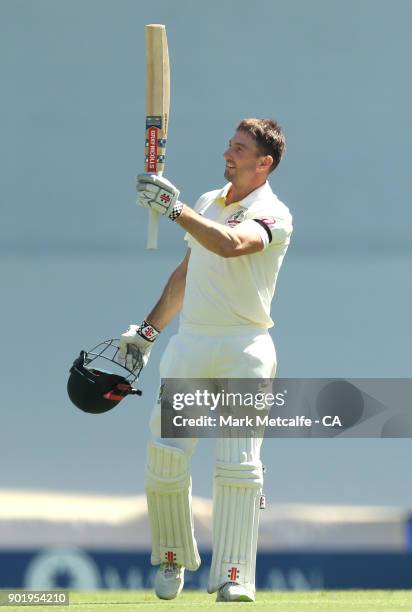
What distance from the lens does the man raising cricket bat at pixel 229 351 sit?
3.02 m

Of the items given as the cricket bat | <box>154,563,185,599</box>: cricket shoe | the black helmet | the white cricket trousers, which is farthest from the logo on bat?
the cricket bat

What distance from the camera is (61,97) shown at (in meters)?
5.56

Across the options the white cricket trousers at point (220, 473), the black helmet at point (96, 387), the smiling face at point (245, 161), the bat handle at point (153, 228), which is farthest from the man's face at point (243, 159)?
the black helmet at point (96, 387)

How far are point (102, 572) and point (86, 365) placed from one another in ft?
5.49

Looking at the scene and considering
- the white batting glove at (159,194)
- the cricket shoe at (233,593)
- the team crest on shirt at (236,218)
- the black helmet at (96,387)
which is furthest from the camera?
the black helmet at (96,387)

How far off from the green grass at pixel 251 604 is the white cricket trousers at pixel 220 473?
0.12m

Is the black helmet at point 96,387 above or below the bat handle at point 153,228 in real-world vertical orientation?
below

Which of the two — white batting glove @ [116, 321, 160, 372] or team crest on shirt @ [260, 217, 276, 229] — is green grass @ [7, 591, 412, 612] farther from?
team crest on shirt @ [260, 217, 276, 229]

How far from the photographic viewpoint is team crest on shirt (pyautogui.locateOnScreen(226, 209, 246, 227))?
10.1 feet

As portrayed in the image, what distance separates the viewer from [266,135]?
3.14 meters

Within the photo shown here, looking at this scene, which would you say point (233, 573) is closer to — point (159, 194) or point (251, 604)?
point (251, 604)

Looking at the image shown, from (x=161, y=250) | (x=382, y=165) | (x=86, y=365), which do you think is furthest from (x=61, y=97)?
(x=86, y=365)

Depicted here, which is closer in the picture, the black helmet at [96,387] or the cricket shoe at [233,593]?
the cricket shoe at [233,593]

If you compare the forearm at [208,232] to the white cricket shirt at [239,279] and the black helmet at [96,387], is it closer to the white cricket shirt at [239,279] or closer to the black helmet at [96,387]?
the white cricket shirt at [239,279]
